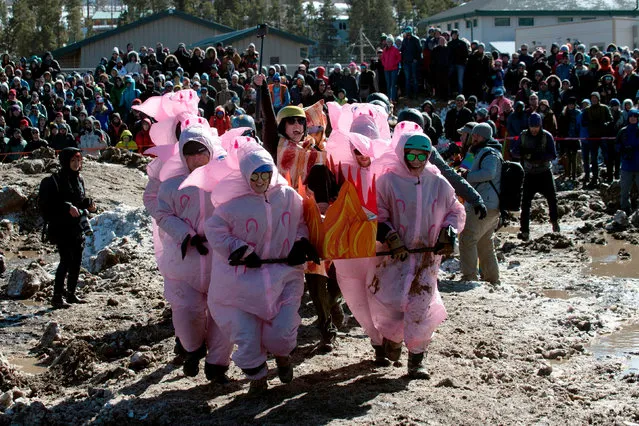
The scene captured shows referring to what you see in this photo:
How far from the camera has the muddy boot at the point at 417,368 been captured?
7211mm

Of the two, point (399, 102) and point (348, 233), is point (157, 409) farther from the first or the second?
point (399, 102)

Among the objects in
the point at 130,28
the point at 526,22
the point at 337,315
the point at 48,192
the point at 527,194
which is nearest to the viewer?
the point at 337,315

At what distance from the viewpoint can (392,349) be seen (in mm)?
7539

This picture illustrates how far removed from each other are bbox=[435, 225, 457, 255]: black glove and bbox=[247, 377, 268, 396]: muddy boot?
158 cm

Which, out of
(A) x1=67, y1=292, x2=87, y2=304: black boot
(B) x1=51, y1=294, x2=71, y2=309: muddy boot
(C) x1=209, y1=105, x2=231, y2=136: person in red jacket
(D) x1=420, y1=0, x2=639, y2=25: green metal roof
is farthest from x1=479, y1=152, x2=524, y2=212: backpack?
(D) x1=420, y1=0, x2=639, y2=25: green metal roof

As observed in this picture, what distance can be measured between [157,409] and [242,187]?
1554 millimetres

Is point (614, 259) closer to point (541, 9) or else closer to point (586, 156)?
point (586, 156)

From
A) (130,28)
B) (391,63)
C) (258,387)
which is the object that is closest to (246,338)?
(258,387)

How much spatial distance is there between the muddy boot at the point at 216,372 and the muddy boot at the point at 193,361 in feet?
0.50

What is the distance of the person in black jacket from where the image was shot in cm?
1099

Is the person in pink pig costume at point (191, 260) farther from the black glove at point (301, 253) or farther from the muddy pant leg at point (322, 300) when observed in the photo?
the muddy pant leg at point (322, 300)

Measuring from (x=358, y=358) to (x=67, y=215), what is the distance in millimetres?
4571

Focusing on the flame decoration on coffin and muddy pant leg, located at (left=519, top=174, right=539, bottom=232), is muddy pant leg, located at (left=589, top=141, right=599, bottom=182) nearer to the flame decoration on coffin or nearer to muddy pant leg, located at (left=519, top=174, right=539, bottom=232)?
muddy pant leg, located at (left=519, top=174, right=539, bottom=232)

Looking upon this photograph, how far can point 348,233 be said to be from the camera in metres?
6.95
